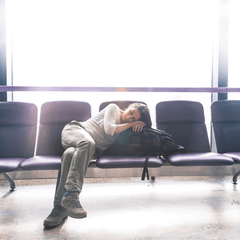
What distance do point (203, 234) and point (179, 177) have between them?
1.08 meters

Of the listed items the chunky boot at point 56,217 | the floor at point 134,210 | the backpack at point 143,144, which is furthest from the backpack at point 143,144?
the chunky boot at point 56,217

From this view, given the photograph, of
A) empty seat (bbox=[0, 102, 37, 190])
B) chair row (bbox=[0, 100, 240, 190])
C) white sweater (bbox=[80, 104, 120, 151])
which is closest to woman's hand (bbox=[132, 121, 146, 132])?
white sweater (bbox=[80, 104, 120, 151])

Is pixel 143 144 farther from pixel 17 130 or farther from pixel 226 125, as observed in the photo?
pixel 17 130

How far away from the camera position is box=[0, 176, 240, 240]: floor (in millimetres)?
1115

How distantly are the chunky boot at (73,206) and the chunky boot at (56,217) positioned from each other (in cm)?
10

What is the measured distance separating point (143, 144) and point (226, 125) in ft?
Result: 3.46

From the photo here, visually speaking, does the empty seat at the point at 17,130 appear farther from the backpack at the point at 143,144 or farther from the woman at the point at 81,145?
the backpack at the point at 143,144

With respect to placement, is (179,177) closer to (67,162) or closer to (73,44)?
(67,162)

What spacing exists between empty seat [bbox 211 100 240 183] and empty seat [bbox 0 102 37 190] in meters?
1.95

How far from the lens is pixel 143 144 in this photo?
5.40ft

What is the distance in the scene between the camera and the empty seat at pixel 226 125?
6.39ft

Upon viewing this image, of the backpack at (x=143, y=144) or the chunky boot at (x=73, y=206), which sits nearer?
the chunky boot at (x=73, y=206)

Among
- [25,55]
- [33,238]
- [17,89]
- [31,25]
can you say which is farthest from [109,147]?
[31,25]

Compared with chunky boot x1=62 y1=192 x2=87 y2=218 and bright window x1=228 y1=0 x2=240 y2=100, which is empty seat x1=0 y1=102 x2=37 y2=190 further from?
bright window x1=228 y1=0 x2=240 y2=100
